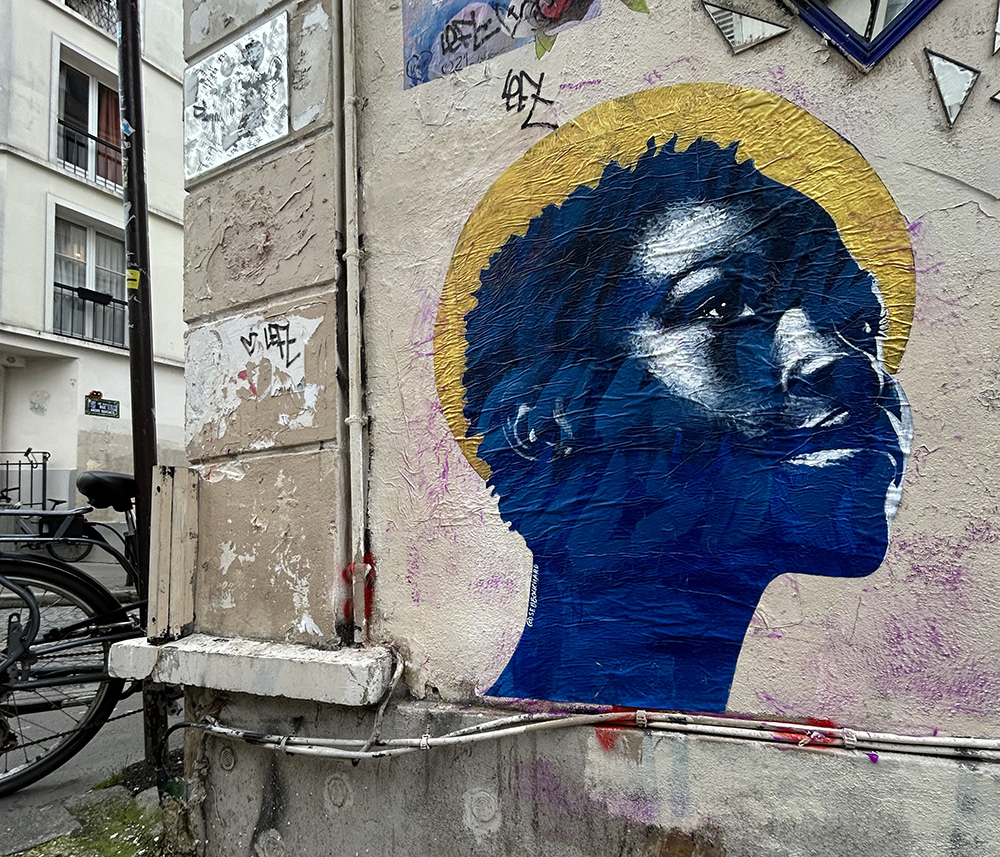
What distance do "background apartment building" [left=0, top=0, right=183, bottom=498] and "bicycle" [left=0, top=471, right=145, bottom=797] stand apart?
27.3 ft

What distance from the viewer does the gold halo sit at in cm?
167

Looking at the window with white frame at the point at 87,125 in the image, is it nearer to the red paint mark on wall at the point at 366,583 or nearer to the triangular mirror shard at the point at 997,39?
the red paint mark on wall at the point at 366,583

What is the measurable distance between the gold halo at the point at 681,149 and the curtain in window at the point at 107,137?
484 inches

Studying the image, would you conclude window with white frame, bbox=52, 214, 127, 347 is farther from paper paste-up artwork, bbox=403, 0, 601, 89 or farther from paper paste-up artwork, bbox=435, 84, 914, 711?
paper paste-up artwork, bbox=435, 84, 914, 711

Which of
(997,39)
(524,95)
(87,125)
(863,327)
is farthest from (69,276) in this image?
(997,39)

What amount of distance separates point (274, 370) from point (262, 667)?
103cm

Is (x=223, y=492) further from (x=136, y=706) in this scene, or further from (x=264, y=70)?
(x=136, y=706)

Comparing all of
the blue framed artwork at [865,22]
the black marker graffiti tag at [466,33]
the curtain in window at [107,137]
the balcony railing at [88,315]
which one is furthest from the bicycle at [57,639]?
the curtain in window at [107,137]

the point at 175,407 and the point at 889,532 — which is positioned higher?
the point at 175,407

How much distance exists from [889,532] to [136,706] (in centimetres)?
432

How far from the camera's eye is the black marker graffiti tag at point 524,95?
2.09 m

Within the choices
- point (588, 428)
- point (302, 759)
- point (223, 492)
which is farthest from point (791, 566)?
point (223, 492)

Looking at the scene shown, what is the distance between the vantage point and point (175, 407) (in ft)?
40.6

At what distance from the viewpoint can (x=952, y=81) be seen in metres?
1.61
